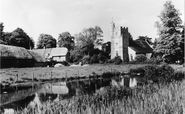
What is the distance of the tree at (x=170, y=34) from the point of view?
1345 inches

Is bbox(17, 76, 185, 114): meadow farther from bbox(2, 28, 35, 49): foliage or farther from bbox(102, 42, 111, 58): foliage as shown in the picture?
bbox(102, 42, 111, 58): foliage

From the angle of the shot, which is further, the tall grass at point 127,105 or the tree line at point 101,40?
the tree line at point 101,40

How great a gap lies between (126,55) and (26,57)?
1204 inches

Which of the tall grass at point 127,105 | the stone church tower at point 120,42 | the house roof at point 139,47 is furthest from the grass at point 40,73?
the house roof at point 139,47

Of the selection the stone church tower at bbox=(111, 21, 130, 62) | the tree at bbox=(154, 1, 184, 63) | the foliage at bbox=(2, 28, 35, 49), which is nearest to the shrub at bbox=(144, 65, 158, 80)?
the tree at bbox=(154, 1, 184, 63)

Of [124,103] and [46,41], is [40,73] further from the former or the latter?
[46,41]

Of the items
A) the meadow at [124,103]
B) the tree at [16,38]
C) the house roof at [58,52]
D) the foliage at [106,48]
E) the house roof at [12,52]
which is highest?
the tree at [16,38]

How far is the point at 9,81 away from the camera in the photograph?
16.5m

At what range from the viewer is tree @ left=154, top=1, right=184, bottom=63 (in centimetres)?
3416

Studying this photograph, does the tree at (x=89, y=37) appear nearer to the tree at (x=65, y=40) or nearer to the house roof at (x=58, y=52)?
the house roof at (x=58, y=52)

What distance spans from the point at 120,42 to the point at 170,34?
20.2 meters

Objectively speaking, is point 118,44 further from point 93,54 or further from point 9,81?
point 9,81

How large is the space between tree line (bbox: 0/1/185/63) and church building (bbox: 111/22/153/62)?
3.58 metres

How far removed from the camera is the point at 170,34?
35.4 m
